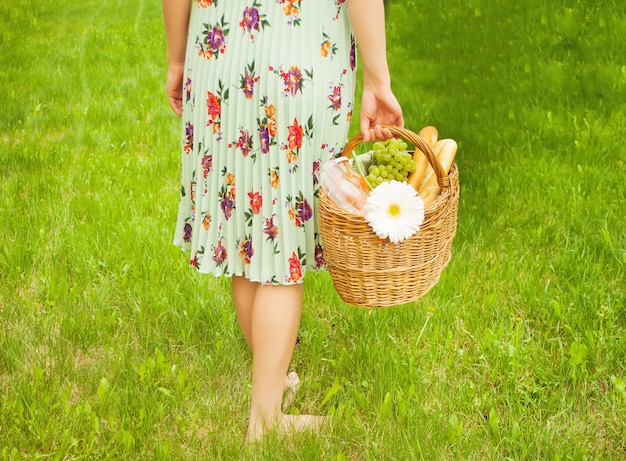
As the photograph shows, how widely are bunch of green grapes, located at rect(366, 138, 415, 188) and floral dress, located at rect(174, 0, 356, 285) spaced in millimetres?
124

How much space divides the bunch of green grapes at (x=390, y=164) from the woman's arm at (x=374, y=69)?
5cm

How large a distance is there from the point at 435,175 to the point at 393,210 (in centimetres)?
32

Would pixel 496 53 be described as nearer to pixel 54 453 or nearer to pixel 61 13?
pixel 54 453

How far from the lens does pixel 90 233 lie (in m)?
3.88

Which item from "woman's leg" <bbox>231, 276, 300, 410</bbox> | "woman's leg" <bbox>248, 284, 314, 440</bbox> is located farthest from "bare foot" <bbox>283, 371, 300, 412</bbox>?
"woman's leg" <bbox>248, 284, 314, 440</bbox>

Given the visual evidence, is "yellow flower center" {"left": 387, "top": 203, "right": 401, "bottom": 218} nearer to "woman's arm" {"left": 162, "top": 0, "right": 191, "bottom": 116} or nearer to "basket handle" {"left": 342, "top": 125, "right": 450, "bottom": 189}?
"basket handle" {"left": 342, "top": 125, "right": 450, "bottom": 189}

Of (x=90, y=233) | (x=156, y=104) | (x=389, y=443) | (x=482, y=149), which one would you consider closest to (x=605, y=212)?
(x=482, y=149)

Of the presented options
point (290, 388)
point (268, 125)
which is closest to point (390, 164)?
point (268, 125)

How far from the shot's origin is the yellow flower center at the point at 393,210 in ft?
7.07

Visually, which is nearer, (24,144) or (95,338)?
(95,338)

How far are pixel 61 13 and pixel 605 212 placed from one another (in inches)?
283

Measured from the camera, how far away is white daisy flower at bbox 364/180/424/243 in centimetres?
216

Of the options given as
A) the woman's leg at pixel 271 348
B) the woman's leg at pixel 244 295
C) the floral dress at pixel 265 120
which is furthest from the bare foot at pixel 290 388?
the floral dress at pixel 265 120

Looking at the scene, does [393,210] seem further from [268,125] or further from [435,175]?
[268,125]
